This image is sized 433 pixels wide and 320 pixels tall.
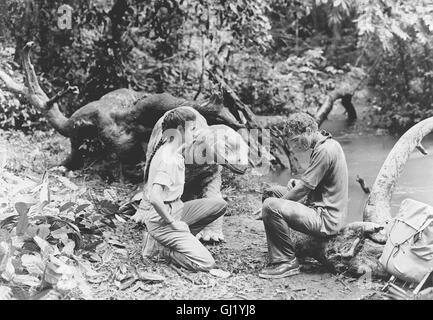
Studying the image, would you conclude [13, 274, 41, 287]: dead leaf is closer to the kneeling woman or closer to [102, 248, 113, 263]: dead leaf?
[102, 248, 113, 263]: dead leaf

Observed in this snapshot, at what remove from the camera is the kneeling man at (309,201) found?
4.68m

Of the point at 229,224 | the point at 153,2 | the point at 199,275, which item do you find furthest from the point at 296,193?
the point at 153,2

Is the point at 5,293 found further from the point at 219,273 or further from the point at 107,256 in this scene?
the point at 219,273

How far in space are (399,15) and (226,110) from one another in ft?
16.1

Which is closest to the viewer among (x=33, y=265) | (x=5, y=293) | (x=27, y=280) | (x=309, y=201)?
(x=5, y=293)

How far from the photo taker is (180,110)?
4895 mm

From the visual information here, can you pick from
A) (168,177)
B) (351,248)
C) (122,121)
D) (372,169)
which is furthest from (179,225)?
(372,169)

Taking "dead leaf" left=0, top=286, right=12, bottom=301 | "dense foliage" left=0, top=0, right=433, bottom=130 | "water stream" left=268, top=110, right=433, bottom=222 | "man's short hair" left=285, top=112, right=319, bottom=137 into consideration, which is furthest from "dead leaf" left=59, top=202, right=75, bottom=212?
"dense foliage" left=0, top=0, right=433, bottom=130

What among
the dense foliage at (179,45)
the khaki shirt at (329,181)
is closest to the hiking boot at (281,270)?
the khaki shirt at (329,181)

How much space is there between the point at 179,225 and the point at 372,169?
204 inches

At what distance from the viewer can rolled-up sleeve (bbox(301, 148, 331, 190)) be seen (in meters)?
4.65

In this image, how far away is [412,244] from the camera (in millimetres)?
4324

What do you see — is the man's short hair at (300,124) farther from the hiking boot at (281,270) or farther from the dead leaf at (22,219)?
the dead leaf at (22,219)
